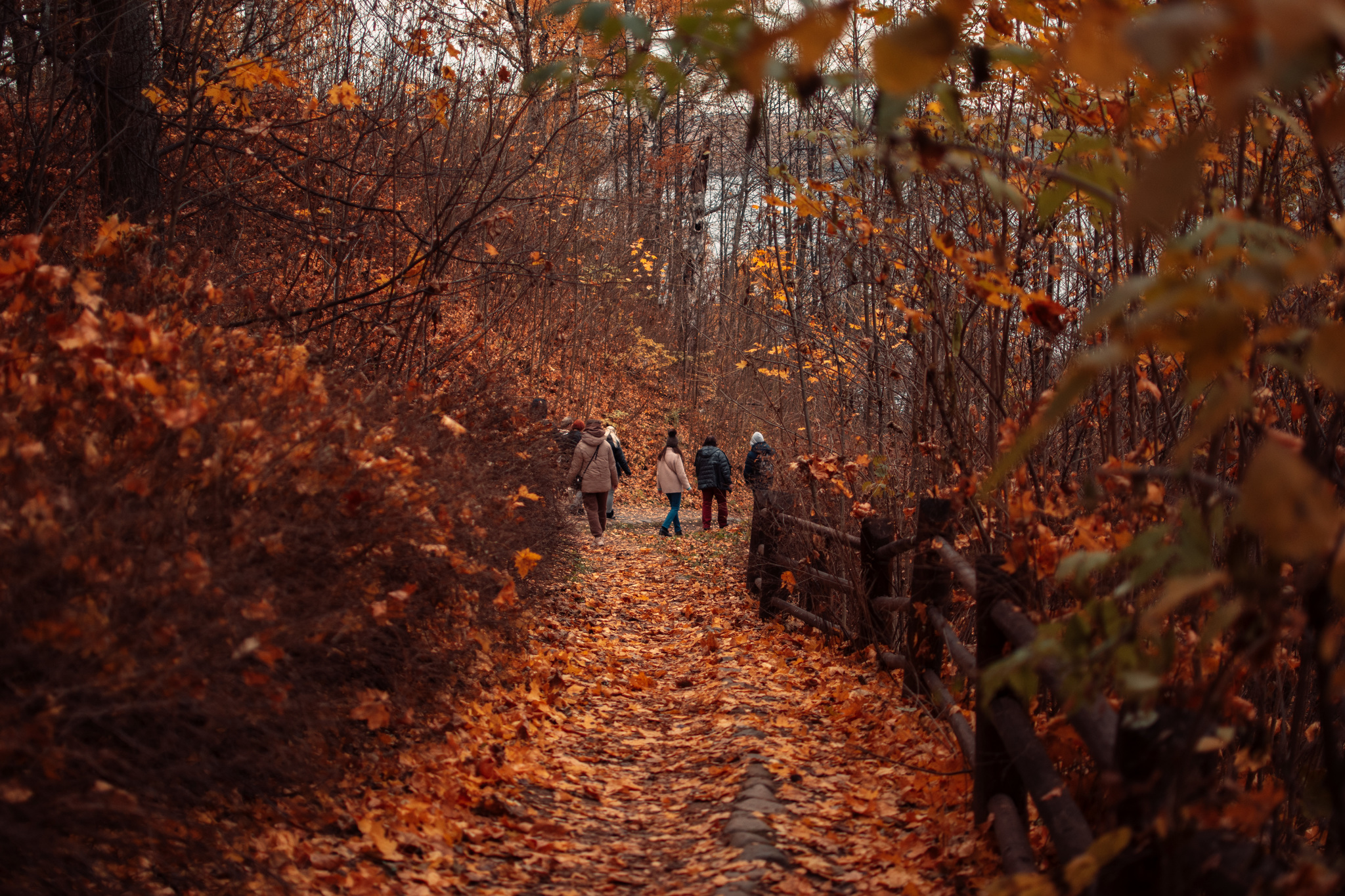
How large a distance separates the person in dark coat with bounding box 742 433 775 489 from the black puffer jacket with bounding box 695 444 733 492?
118 centimetres

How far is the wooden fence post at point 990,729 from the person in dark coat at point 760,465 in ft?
22.9

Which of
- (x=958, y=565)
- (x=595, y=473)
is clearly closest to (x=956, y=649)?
(x=958, y=565)

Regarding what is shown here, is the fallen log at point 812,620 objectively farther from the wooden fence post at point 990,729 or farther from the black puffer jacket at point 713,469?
the black puffer jacket at point 713,469

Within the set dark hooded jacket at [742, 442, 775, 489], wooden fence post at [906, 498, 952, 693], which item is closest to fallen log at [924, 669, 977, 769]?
wooden fence post at [906, 498, 952, 693]

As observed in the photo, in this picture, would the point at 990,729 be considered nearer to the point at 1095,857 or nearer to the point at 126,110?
the point at 1095,857

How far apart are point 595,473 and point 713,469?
2.92m

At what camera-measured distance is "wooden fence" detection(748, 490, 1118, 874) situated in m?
2.90

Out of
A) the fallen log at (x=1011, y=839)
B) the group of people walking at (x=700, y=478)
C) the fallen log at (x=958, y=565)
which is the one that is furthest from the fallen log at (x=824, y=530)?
the group of people walking at (x=700, y=478)

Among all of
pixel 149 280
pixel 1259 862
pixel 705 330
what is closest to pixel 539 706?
pixel 149 280

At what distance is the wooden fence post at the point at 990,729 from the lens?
366cm

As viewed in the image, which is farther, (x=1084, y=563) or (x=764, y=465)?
(x=764, y=465)

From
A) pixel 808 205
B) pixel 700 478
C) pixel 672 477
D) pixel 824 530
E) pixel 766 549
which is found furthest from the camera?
pixel 700 478

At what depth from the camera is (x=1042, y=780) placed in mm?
3096

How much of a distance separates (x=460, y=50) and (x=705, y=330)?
23.3 meters
